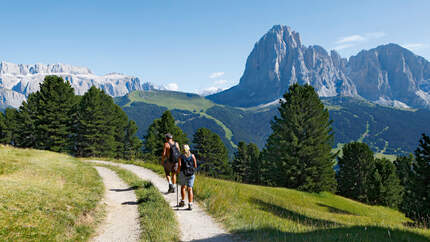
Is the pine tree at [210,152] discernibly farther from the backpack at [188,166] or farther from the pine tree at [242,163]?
the backpack at [188,166]

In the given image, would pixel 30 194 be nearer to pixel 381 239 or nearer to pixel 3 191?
pixel 3 191

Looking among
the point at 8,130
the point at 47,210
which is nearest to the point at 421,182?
the point at 47,210

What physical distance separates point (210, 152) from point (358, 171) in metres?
Result: 33.6

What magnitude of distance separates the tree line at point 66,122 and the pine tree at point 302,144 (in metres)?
27.0

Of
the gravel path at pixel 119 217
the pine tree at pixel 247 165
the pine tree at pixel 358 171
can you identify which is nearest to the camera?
the gravel path at pixel 119 217

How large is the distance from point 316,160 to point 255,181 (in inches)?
1383

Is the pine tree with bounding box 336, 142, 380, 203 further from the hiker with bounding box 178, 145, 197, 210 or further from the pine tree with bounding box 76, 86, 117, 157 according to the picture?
the pine tree with bounding box 76, 86, 117, 157

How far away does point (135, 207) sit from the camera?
11289 millimetres

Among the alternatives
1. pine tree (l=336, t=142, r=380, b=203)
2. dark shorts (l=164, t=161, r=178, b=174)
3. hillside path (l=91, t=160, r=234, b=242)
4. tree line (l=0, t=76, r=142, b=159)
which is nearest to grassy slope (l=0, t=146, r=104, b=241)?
hillside path (l=91, t=160, r=234, b=242)

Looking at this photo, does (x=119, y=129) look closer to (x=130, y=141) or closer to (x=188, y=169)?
(x=130, y=141)

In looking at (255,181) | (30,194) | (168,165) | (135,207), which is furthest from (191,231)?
(255,181)

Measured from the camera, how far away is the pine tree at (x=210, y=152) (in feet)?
208

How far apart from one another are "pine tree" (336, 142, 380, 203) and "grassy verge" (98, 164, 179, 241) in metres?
50.6

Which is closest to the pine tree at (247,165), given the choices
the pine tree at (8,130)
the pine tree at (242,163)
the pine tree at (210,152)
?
the pine tree at (242,163)
